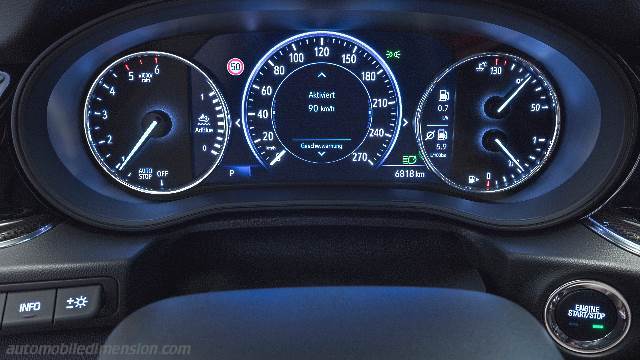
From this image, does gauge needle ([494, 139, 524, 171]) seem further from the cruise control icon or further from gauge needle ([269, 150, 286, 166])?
the cruise control icon

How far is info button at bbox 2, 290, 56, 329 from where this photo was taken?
7.51 ft

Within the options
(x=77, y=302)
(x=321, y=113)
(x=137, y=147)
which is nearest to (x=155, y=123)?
(x=137, y=147)

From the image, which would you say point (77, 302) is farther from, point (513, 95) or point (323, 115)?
point (513, 95)

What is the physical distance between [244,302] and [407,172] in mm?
1257

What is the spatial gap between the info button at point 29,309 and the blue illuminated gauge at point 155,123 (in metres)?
0.81

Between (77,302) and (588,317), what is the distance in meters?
1.73

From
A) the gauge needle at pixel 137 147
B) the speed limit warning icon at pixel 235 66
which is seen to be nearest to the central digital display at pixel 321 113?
the speed limit warning icon at pixel 235 66

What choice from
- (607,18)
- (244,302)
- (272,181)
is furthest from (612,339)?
(272,181)

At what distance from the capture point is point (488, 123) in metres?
3.08

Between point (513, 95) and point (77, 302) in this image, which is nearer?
point (77, 302)

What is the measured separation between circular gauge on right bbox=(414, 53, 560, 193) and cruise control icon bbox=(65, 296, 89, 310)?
156 cm

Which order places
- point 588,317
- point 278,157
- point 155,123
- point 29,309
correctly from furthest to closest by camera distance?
point 278,157, point 155,123, point 588,317, point 29,309

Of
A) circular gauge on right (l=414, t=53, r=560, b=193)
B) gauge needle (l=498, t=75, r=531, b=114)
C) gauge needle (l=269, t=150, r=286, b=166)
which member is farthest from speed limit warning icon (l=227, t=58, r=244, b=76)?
gauge needle (l=498, t=75, r=531, b=114)

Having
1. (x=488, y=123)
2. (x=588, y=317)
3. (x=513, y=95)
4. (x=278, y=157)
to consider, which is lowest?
(x=588, y=317)
